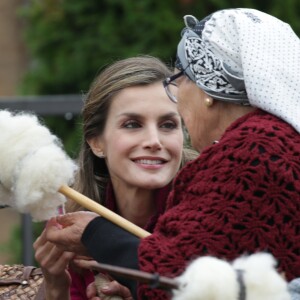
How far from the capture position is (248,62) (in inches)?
135

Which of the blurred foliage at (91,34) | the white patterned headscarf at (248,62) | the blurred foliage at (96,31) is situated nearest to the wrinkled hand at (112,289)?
the white patterned headscarf at (248,62)

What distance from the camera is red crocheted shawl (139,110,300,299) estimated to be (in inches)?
128

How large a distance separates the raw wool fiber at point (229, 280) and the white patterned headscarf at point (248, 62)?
0.48m

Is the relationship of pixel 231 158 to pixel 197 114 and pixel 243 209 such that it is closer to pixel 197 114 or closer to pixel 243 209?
pixel 243 209

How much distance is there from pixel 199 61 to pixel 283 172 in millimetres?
517

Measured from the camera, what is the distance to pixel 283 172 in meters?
3.26

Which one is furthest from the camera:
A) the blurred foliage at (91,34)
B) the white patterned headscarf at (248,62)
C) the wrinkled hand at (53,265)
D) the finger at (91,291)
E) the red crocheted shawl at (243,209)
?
the blurred foliage at (91,34)

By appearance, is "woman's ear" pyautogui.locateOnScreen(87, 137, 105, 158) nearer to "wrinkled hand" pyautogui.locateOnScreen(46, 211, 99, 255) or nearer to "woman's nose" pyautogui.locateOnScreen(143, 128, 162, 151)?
"woman's nose" pyautogui.locateOnScreen(143, 128, 162, 151)

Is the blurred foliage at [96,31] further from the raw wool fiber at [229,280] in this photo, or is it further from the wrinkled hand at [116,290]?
the raw wool fiber at [229,280]

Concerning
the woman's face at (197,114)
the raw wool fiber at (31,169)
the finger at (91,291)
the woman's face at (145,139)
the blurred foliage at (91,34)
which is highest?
the woman's face at (197,114)

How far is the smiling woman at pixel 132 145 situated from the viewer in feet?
14.1

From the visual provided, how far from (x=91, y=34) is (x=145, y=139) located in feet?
14.9

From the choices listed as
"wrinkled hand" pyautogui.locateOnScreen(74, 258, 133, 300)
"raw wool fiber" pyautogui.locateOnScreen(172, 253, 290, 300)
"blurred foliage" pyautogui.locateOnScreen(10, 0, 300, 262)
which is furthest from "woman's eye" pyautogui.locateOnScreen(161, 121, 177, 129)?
"blurred foliage" pyautogui.locateOnScreen(10, 0, 300, 262)

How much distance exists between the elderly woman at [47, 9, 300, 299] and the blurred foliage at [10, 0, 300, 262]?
4.39m
